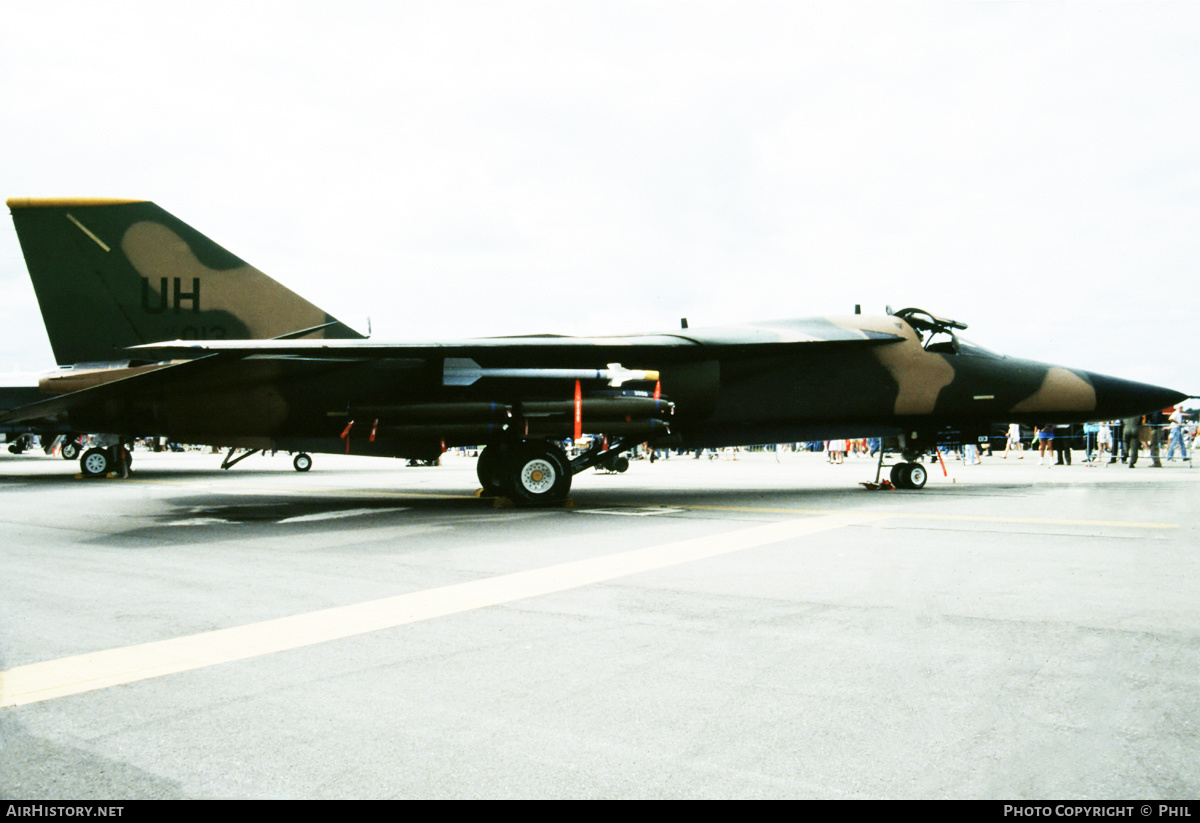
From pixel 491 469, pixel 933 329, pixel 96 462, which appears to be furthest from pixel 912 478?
pixel 96 462

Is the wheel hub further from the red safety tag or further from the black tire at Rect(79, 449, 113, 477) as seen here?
the black tire at Rect(79, 449, 113, 477)

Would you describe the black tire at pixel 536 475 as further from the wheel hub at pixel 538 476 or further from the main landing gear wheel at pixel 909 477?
the main landing gear wheel at pixel 909 477

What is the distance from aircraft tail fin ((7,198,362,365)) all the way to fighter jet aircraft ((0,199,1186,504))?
3cm

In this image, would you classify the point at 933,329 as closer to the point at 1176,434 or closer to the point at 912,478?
the point at 912,478

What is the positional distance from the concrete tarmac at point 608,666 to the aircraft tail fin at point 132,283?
15.4 ft

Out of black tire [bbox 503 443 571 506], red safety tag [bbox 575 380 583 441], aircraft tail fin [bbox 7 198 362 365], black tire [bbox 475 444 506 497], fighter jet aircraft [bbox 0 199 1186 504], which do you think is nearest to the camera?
fighter jet aircraft [bbox 0 199 1186 504]

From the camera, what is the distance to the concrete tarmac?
229cm

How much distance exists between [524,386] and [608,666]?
7.18 metres

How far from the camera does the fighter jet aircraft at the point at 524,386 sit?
32.1 ft

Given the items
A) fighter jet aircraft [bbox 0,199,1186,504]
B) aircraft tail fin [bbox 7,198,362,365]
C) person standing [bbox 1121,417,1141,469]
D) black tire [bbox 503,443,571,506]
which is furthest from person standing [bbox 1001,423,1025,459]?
aircraft tail fin [bbox 7,198,362,365]

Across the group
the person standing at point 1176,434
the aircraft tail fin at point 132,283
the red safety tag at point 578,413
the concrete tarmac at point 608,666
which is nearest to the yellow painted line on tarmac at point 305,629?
the concrete tarmac at point 608,666
